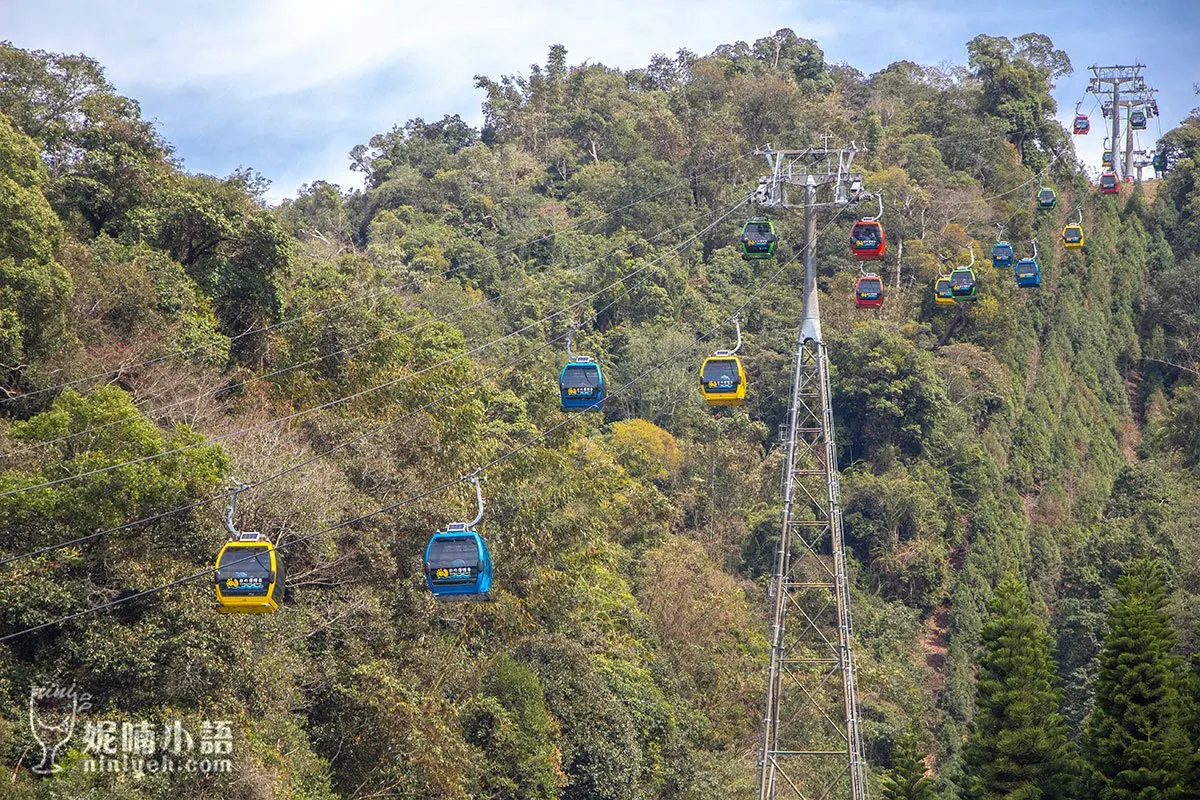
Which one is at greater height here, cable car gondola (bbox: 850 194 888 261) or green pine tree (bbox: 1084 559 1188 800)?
cable car gondola (bbox: 850 194 888 261)

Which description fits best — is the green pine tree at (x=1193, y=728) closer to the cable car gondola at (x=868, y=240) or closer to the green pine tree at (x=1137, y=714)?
the green pine tree at (x=1137, y=714)

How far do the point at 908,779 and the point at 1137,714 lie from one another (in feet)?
18.0

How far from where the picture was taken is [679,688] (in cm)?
3747

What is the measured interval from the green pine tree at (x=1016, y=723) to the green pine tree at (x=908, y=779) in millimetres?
1085

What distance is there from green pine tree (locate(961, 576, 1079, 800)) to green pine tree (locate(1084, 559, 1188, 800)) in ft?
2.35

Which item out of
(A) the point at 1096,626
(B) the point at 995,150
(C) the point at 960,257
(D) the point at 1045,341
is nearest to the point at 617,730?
(A) the point at 1096,626

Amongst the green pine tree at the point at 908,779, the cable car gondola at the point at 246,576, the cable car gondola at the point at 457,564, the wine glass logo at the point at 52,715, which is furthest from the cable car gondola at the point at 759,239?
the wine glass logo at the point at 52,715

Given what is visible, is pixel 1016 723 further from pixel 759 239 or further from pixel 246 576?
pixel 246 576

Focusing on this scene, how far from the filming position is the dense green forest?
74.6 feet

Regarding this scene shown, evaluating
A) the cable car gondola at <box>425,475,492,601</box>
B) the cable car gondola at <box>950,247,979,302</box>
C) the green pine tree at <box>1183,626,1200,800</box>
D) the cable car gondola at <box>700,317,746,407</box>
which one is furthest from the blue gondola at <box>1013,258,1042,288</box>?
the cable car gondola at <box>425,475,492,601</box>

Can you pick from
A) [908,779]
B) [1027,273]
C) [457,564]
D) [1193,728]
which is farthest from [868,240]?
[457,564]

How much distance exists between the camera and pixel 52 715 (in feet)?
70.7

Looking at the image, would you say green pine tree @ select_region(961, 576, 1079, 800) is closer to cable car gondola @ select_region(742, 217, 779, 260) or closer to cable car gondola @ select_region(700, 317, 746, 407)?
cable car gondola @ select_region(742, 217, 779, 260)

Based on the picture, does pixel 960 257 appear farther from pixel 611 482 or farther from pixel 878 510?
pixel 611 482
